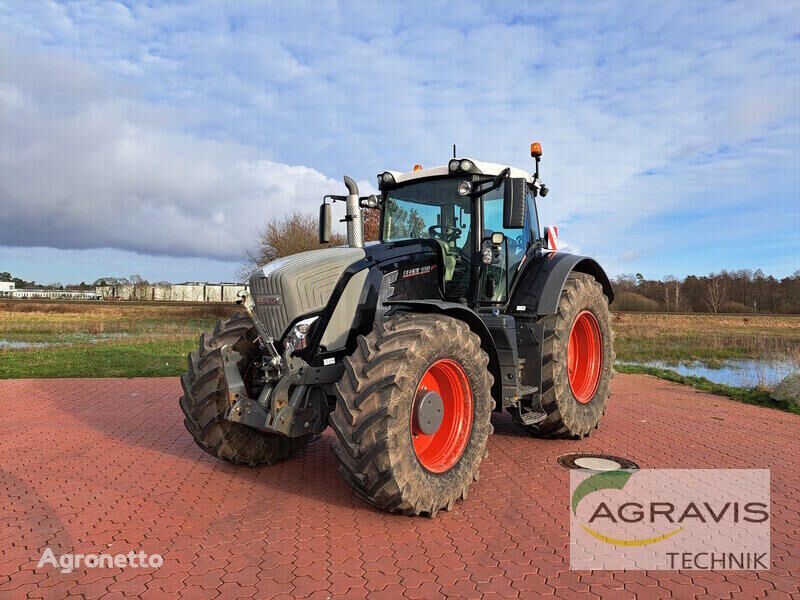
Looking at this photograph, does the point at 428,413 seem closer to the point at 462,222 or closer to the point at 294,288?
the point at 294,288

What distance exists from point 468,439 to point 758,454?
3.63 meters

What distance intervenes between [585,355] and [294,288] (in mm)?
4168

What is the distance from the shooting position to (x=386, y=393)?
3785 mm

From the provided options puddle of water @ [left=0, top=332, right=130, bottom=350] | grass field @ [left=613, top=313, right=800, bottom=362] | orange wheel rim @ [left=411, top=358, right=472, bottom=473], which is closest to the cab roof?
orange wheel rim @ [left=411, top=358, right=472, bottom=473]

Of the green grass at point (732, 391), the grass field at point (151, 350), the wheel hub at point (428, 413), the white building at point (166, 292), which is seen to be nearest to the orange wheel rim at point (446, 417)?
the wheel hub at point (428, 413)

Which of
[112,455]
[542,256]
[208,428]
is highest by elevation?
[542,256]

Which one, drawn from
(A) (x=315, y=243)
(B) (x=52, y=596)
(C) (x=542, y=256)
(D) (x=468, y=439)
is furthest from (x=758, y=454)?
(A) (x=315, y=243)

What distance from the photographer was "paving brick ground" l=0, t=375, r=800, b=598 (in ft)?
10.6

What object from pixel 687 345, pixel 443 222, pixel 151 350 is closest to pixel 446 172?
pixel 443 222

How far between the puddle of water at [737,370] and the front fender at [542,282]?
23.4 feet

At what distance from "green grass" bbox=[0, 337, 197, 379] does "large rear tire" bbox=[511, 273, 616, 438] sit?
9.00 meters

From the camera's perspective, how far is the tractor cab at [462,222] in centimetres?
554

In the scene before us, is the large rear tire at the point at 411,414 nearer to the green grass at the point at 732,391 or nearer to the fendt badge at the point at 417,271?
the fendt badge at the point at 417,271

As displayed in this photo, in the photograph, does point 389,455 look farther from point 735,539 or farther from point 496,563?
point 735,539
